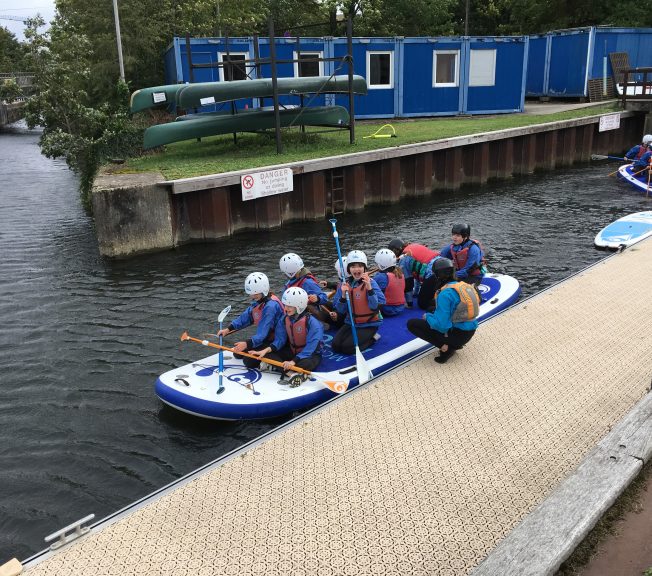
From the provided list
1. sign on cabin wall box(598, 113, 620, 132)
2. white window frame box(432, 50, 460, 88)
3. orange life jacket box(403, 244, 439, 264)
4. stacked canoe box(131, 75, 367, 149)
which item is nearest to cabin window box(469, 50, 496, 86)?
white window frame box(432, 50, 460, 88)

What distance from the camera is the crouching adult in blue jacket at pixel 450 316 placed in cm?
712

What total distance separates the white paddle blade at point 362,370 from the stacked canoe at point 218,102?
11.3 meters

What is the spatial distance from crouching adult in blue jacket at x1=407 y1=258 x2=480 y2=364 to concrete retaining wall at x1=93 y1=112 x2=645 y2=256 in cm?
822

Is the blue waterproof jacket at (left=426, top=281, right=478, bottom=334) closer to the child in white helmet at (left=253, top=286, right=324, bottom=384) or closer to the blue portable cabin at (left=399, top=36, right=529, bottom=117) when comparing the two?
the child in white helmet at (left=253, top=286, right=324, bottom=384)

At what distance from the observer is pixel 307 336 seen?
24.8ft

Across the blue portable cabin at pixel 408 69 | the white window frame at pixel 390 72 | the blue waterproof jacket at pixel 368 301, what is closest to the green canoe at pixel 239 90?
the blue portable cabin at pixel 408 69

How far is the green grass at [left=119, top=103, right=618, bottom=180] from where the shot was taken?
52.3ft

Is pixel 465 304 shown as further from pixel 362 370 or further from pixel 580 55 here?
pixel 580 55

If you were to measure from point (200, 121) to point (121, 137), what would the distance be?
2662 millimetres

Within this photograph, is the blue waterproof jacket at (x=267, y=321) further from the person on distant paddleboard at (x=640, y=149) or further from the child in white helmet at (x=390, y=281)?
the person on distant paddleboard at (x=640, y=149)

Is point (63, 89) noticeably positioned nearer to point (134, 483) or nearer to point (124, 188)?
point (124, 188)

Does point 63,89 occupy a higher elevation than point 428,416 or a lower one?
higher

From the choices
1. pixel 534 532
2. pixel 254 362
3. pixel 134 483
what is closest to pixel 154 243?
pixel 254 362

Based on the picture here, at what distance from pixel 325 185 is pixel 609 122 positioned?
A: 14.0 m
